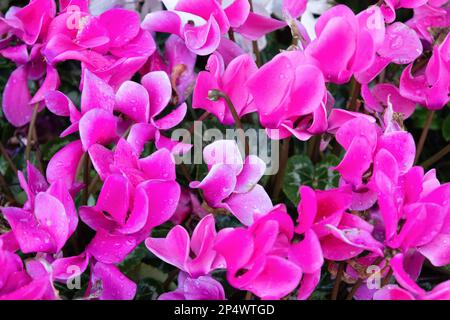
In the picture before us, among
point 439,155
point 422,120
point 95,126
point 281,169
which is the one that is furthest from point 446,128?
point 95,126

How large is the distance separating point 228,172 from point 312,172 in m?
0.26

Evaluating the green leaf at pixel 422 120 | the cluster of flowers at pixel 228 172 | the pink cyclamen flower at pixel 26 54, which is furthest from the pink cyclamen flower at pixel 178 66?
the green leaf at pixel 422 120

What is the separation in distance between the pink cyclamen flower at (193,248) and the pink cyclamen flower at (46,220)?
9cm

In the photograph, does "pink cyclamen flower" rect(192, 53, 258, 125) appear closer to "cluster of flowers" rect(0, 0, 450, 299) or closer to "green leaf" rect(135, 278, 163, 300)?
"cluster of flowers" rect(0, 0, 450, 299)

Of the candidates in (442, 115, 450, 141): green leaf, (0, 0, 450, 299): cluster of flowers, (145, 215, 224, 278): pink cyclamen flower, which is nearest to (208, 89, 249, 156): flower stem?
(0, 0, 450, 299): cluster of flowers

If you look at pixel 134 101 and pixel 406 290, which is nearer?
pixel 406 290

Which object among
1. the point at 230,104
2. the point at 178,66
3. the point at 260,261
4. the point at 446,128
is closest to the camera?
the point at 260,261

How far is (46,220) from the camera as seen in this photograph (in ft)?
2.25

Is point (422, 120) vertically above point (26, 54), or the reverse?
point (26, 54)

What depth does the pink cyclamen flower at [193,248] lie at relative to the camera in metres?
0.69

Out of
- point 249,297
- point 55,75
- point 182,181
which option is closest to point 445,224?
point 249,297

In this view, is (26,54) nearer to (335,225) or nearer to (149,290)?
(149,290)

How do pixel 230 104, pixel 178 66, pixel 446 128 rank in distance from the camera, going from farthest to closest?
pixel 446 128
pixel 178 66
pixel 230 104


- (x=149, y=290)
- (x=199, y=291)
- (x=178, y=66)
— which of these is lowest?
(x=149, y=290)
